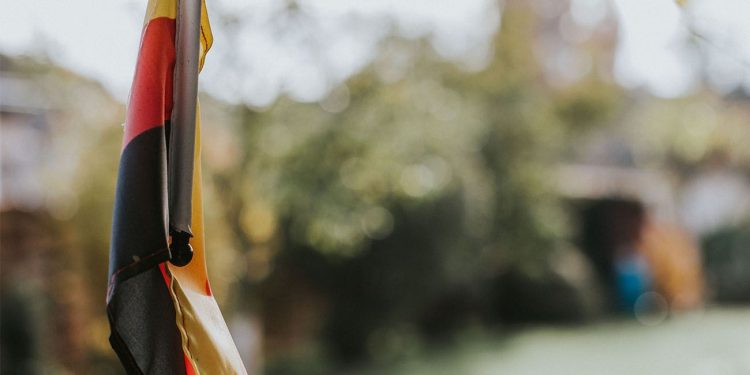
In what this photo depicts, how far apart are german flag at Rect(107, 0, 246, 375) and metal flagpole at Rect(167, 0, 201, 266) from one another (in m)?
0.02

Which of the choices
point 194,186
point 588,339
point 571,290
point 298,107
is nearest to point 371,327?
point 298,107

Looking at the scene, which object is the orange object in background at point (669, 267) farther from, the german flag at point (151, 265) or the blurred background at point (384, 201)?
the german flag at point (151, 265)

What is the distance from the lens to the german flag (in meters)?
1.28

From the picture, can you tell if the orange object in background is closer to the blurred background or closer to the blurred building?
the blurred background

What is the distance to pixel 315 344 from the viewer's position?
26.4 ft

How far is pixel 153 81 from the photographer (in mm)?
1360

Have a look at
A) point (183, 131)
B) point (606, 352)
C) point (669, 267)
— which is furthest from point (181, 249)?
point (669, 267)

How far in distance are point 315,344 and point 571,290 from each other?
4856 mm

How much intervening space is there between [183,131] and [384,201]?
617cm

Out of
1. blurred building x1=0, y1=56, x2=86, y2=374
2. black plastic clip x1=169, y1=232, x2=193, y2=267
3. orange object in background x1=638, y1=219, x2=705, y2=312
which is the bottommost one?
orange object in background x1=638, y1=219, x2=705, y2=312

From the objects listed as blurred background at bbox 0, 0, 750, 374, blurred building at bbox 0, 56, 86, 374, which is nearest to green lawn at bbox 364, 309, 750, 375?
blurred background at bbox 0, 0, 750, 374

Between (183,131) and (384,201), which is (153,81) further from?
(384,201)

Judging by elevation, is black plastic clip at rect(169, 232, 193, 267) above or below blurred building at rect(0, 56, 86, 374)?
above

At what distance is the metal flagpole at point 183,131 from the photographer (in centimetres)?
137
